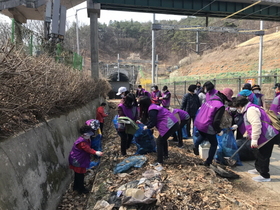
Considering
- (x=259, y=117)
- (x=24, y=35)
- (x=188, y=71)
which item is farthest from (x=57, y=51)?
(x=188, y=71)

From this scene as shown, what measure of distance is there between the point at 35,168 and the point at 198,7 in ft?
51.3

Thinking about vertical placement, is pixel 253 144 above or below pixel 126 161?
above

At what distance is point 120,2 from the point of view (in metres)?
A: 13.9

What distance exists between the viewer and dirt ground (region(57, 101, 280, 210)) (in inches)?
120

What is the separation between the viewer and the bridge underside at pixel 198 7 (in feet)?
47.4

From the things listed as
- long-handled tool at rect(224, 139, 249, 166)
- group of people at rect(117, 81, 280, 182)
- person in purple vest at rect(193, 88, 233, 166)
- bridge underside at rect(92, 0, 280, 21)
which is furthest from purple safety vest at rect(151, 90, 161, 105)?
bridge underside at rect(92, 0, 280, 21)

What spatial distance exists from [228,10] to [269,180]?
15.2 meters

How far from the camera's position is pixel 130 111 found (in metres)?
5.35

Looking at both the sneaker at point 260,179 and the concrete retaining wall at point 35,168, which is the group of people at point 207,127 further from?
the concrete retaining wall at point 35,168

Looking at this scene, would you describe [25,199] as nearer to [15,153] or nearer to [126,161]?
[15,153]

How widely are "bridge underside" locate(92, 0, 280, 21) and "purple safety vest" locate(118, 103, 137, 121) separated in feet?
35.8

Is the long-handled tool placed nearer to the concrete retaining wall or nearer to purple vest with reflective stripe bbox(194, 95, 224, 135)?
purple vest with reflective stripe bbox(194, 95, 224, 135)

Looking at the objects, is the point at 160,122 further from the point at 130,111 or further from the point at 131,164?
the point at 130,111

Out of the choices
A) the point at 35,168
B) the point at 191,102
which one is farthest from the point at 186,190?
the point at 191,102
